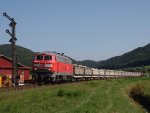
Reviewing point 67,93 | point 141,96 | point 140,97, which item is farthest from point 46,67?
point 67,93

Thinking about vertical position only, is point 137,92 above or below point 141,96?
above

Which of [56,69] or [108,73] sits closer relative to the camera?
[56,69]

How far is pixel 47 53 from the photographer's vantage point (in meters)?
42.1

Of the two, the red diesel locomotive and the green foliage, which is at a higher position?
the red diesel locomotive

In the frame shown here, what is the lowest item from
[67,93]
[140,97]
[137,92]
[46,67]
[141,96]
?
[140,97]

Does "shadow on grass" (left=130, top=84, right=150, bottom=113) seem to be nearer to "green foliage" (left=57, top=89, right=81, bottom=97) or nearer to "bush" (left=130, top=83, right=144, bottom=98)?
"bush" (left=130, top=83, right=144, bottom=98)

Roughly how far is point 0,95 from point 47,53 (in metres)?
17.8

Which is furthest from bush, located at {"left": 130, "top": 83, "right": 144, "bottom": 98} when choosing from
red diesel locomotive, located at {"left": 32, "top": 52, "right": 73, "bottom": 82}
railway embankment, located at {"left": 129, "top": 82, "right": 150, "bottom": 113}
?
red diesel locomotive, located at {"left": 32, "top": 52, "right": 73, "bottom": 82}

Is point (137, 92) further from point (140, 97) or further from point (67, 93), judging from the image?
point (67, 93)

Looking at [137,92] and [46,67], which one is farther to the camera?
[137,92]

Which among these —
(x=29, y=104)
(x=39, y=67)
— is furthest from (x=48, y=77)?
(x=29, y=104)

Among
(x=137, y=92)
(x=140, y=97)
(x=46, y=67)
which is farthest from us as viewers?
(x=137, y=92)

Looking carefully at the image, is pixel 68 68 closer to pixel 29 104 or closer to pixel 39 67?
pixel 39 67

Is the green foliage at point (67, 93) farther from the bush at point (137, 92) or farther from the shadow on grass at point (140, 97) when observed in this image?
the bush at point (137, 92)
